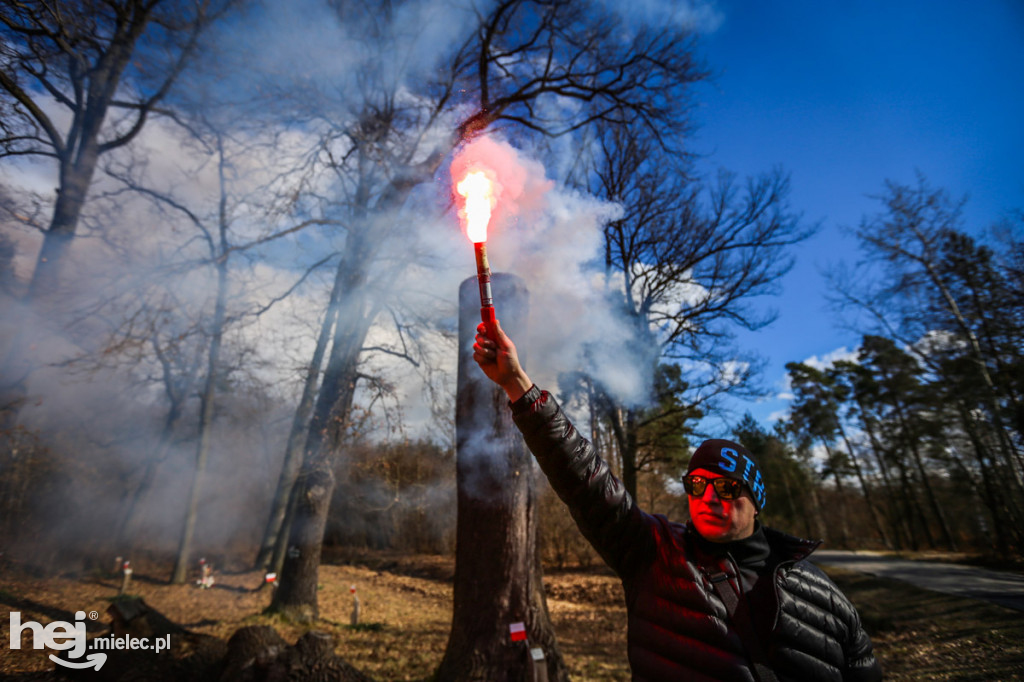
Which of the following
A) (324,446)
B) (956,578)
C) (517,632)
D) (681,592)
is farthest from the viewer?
(956,578)

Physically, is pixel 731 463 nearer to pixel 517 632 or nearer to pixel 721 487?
pixel 721 487

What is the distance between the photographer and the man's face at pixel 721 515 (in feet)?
5.95

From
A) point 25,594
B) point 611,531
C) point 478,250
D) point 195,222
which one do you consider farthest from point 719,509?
point 195,222

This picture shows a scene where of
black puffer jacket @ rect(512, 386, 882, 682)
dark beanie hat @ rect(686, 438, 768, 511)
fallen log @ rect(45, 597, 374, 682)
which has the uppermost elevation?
dark beanie hat @ rect(686, 438, 768, 511)

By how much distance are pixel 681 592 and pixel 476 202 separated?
210cm

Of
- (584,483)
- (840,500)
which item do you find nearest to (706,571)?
(584,483)

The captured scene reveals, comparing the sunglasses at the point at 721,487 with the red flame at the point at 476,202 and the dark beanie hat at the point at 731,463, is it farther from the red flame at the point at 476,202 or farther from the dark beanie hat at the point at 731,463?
the red flame at the point at 476,202

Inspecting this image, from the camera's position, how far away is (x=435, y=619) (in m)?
9.88

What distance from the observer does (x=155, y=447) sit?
51.0 ft

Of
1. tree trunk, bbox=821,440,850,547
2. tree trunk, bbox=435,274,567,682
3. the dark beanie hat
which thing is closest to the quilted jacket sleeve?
the dark beanie hat

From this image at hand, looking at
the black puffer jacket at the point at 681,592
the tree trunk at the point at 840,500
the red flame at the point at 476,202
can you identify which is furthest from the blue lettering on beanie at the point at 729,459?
the tree trunk at the point at 840,500

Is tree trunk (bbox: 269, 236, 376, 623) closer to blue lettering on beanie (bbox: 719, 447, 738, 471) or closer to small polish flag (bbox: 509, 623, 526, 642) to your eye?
small polish flag (bbox: 509, 623, 526, 642)

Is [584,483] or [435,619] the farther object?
[435,619]

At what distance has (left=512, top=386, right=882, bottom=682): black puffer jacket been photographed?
1658 mm
